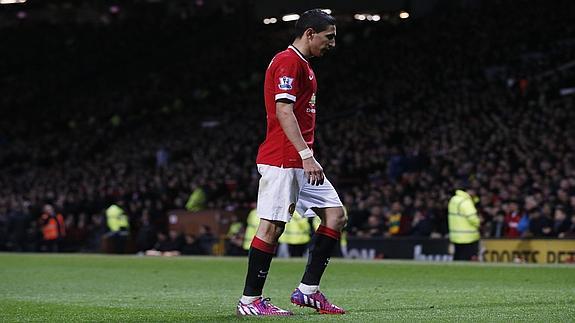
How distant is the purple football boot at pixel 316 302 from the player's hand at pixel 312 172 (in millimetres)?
963

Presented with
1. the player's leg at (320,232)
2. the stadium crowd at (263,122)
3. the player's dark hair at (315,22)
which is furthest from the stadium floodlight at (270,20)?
the player's leg at (320,232)

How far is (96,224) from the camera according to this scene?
34.1 m

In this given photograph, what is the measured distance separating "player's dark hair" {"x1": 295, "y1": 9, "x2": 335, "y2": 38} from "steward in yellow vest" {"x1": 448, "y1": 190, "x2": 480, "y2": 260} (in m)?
13.6

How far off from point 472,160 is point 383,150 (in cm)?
406

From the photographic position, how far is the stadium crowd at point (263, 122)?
27.5 metres

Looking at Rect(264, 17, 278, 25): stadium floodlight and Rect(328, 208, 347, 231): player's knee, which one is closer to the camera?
Rect(328, 208, 347, 231): player's knee

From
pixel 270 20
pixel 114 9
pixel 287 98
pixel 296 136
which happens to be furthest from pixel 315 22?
pixel 114 9

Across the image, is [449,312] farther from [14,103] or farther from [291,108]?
[14,103]

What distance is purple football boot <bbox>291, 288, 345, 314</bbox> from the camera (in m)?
8.26

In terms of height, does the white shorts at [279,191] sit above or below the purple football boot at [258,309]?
above

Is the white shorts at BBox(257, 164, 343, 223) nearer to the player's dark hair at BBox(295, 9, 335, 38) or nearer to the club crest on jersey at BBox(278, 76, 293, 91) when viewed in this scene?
the club crest on jersey at BBox(278, 76, 293, 91)

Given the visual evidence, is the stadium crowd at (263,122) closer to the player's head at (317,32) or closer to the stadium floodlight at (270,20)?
the stadium floodlight at (270,20)

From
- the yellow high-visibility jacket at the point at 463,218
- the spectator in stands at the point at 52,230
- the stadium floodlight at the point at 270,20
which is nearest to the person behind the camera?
the yellow high-visibility jacket at the point at 463,218

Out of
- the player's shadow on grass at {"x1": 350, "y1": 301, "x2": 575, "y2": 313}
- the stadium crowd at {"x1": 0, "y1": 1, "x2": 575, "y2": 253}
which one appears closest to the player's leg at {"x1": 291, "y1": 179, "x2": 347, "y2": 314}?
the player's shadow on grass at {"x1": 350, "y1": 301, "x2": 575, "y2": 313}
